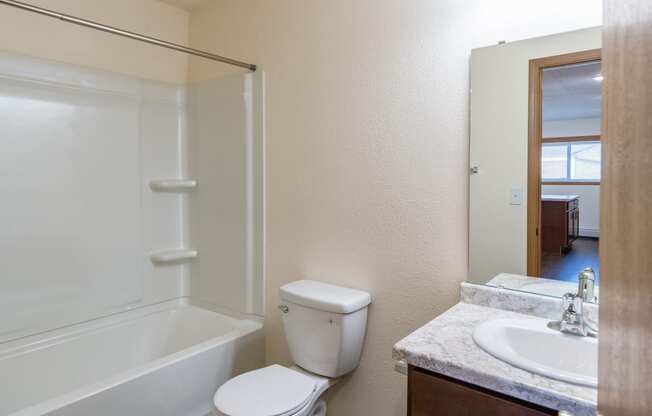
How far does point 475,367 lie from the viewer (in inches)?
42.8

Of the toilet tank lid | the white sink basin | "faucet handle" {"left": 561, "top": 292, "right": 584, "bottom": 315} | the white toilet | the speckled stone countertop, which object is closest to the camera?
the speckled stone countertop

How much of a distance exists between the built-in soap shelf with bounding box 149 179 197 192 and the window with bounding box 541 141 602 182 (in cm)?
206

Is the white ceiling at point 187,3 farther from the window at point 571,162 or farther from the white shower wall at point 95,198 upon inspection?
the window at point 571,162

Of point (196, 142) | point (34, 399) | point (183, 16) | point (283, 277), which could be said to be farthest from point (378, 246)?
point (183, 16)

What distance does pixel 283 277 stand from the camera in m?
2.36

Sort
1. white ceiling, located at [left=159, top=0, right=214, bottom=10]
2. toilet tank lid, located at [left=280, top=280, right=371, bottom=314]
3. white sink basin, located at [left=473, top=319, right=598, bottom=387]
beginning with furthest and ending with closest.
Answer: white ceiling, located at [left=159, top=0, right=214, bottom=10] < toilet tank lid, located at [left=280, top=280, right=371, bottom=314] < white sink basin, located at [left=473, top=319, right=598, bottom=387]

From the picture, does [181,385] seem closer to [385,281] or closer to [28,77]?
[385,281]

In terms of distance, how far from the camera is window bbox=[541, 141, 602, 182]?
1.38 metres

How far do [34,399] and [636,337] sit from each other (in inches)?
98.4

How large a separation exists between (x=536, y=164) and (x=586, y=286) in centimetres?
45

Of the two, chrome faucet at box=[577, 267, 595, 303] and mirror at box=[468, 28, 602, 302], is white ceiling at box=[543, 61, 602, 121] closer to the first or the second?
mirror at box=[468, 28, 602, 302]

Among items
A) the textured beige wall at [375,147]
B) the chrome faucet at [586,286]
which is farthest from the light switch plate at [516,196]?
the chrome faucet at [586,286]

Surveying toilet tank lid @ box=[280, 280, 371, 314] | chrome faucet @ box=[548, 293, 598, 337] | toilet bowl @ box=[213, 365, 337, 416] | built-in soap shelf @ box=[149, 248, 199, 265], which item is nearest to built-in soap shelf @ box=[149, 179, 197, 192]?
built-in soap shelf @ box=[149, 248, 199, 265]

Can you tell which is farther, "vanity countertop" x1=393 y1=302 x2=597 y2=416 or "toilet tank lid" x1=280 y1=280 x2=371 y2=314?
"toilet tank lid" x1=280 y1=280 x2=371 y2=314
